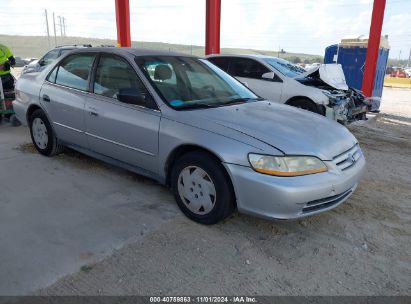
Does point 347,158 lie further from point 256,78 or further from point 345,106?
point 256,78

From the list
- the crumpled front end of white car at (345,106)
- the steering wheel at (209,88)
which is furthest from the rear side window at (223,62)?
the steering wheel at (209,88)

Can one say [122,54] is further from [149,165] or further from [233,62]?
[233,62]

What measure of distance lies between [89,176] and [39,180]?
0.56 metres

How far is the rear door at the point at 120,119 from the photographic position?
11.7 feet

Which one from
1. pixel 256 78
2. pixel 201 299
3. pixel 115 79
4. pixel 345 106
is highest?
pixel 115 79

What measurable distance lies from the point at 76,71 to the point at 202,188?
2.42m

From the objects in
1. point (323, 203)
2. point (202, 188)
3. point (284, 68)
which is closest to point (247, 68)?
point (284, 68)

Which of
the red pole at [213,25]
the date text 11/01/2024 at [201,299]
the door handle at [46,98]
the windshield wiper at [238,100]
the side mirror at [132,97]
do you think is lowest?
the date text 11/01/2024 at [201,299]

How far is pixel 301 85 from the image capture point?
7.20 m

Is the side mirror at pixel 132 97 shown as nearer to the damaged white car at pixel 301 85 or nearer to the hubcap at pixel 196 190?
the hubcap at pixel 196 190

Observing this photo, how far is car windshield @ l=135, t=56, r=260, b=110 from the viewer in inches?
144

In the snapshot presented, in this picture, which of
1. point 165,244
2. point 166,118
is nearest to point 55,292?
point 165,244

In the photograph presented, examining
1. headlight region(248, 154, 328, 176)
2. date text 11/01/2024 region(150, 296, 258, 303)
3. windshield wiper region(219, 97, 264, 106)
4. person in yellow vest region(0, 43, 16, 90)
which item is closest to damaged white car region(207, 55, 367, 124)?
windshield wiper region(219, 97, 264, 106)

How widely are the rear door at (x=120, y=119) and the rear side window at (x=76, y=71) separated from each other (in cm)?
20
